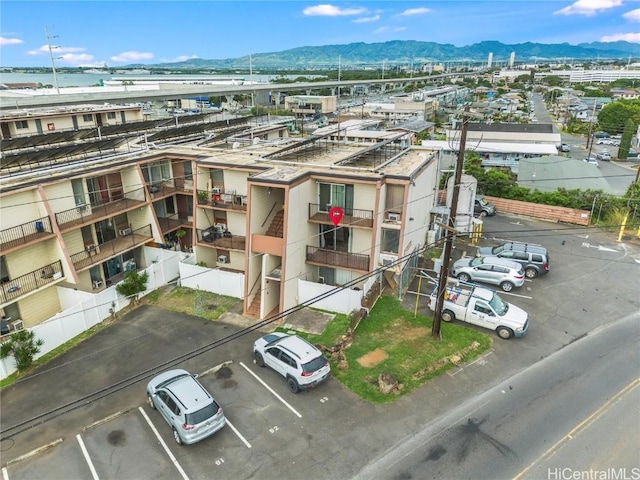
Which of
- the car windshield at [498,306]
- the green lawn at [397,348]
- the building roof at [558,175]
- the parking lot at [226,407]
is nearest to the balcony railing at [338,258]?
the green lawn at [397,348]

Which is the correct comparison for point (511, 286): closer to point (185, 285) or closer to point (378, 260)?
point (378, 260)

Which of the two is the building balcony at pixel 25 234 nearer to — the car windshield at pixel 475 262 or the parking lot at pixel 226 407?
the parking lot at pixel 226 407

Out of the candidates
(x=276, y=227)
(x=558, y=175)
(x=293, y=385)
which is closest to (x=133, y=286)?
(x=276, y=227)

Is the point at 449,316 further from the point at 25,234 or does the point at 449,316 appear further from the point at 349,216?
the point at 25,234

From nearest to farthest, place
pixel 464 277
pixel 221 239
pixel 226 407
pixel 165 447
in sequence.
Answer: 1. pixel 165 447
2. pixel 226 407
3. pixel 221 239
4. pixel 464 277

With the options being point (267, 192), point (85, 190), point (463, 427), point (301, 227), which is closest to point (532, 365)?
point (463, 427)

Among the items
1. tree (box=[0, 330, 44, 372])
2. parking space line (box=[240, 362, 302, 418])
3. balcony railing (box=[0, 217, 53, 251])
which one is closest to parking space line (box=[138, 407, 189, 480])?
parking space line (box=[240, 362, 302, 418])

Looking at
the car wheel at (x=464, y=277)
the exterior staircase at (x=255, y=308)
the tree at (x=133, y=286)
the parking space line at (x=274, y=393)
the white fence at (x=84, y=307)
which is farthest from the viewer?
the car wheel at (x=464, y=277)
